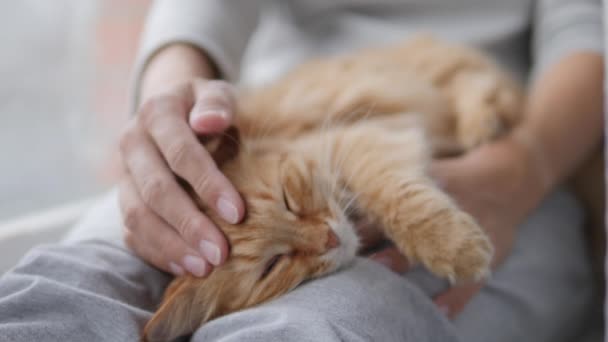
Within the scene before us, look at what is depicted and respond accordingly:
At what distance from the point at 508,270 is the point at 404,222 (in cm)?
36

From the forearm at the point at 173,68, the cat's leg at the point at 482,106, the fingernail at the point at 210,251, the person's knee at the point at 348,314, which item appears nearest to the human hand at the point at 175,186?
the fingernail at the point at 210,251

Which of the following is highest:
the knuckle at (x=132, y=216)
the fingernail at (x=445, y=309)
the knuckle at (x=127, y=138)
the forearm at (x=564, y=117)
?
the knuckle at (x=127, y=138)

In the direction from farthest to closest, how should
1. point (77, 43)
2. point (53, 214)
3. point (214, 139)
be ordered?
point (77, 43)
point (53, 214)
point (214, 139)

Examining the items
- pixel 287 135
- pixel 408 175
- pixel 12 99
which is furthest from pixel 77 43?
pixel 408 175

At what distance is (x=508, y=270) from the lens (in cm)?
125

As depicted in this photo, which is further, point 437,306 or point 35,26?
point 35,26

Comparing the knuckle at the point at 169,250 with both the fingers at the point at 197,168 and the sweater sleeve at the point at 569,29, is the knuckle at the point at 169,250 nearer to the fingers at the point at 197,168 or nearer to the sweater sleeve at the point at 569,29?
the fingers at the point at 197,168

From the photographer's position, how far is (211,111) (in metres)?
1.01

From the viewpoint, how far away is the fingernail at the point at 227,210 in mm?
954

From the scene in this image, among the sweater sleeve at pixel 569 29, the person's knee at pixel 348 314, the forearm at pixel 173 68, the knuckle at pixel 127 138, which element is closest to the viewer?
the person's knee at pixel 348 314

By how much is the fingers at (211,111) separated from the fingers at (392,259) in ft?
1.17

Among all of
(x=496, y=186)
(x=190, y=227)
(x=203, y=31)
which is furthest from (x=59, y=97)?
(x=496, y=186)

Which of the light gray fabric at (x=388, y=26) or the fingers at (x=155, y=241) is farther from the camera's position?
the light gray fabric at (x=388, y=26)

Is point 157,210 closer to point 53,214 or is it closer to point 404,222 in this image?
point 404,222
